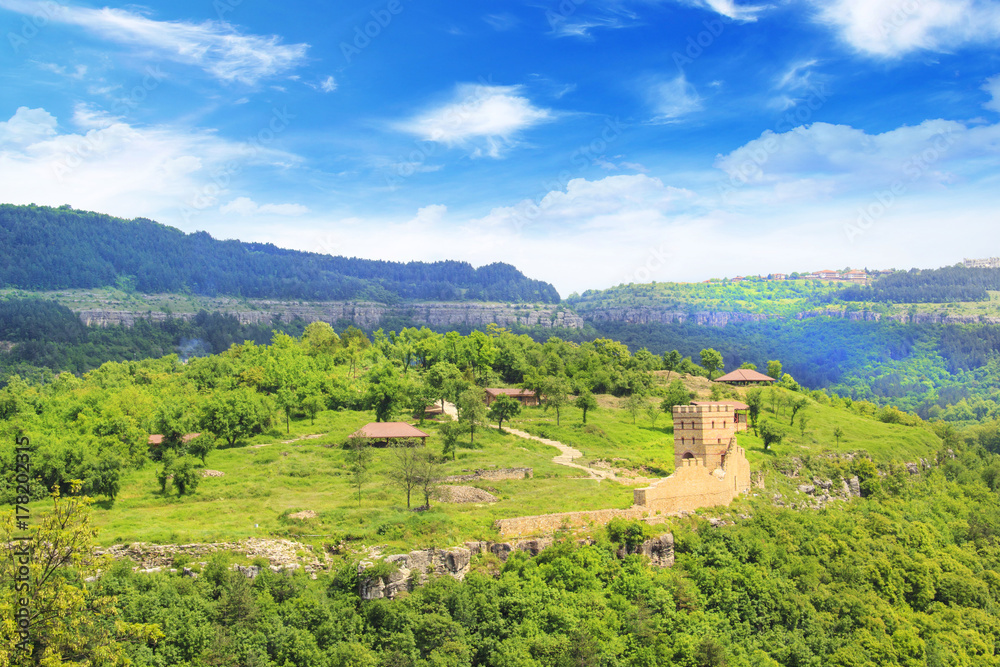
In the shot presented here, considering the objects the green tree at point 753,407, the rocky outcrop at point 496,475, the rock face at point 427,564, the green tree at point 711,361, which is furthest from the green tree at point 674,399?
the rock face at point 427,564

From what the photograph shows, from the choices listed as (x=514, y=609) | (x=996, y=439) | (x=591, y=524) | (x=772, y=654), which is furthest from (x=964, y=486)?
(x=514, y=609)

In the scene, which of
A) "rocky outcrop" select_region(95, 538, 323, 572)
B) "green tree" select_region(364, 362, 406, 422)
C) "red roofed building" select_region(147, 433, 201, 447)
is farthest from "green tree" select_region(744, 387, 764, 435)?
"rocky outcrop" select_region(95, 538, 323, 572)

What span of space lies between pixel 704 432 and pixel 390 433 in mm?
23009

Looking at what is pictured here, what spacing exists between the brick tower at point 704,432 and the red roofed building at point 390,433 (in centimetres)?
1935

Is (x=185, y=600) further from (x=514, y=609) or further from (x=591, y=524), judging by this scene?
(x=591, y=524)

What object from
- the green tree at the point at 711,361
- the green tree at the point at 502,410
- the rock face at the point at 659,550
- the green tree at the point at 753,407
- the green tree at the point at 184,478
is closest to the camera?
the rock face at the point at 659,550

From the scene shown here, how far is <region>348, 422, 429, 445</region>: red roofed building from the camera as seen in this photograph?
57094mm

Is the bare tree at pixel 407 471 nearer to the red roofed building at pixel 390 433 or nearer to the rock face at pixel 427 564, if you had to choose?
the rock face at pixel 427 564

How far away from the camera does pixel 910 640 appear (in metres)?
41.9

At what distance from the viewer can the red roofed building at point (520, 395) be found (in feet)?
255

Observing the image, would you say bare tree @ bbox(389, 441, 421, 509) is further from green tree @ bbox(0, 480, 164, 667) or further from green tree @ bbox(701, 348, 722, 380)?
green tree @ bbox(701, 348, 722, 380)

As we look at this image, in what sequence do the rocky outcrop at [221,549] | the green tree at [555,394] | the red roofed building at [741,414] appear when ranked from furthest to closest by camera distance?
the green tree at [555,394] < the red roofed building at [741,414] < the rocky outcrop at [221,549]

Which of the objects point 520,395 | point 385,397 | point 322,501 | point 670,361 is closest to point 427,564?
point 322,501

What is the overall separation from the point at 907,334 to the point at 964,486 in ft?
354
